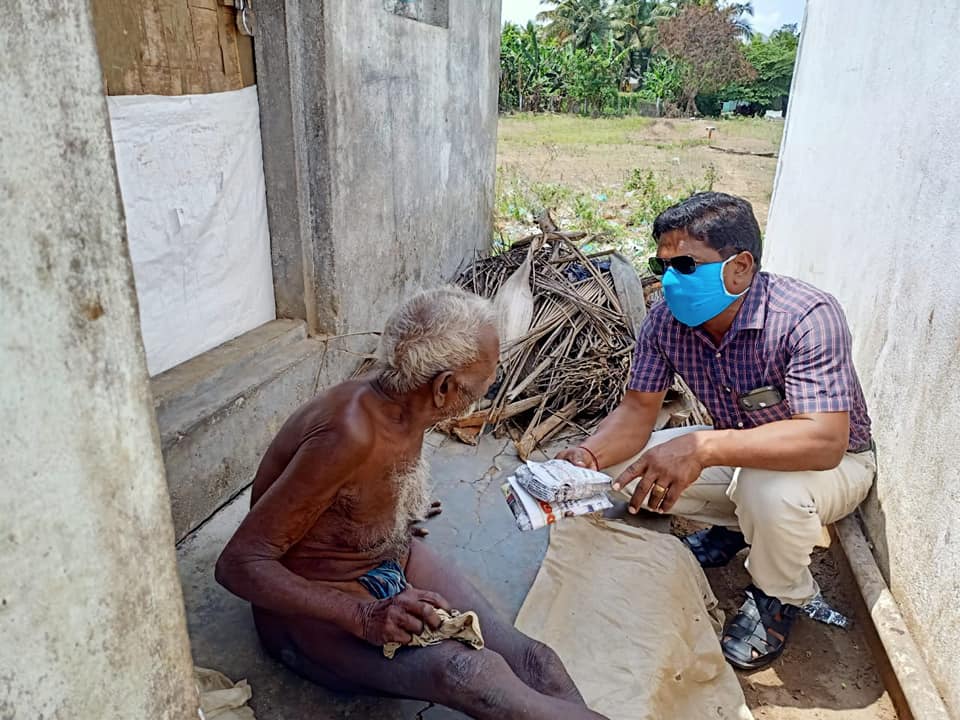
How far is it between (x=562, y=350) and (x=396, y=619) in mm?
3123

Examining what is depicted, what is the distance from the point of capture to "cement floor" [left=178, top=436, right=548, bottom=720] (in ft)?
7.48

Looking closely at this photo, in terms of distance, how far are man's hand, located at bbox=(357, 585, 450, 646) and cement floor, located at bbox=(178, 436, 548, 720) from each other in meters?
0.52

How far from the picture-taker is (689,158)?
1653 centimetres

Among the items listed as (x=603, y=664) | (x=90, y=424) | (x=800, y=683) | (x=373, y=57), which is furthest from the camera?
(x=373, y=57)

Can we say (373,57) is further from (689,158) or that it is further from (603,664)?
(689,158)

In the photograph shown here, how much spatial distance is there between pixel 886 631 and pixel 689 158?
15.3m

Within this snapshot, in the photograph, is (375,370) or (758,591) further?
(758,591)

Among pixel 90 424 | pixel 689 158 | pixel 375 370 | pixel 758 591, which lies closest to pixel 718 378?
pixel 758 591

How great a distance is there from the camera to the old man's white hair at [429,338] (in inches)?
77.6

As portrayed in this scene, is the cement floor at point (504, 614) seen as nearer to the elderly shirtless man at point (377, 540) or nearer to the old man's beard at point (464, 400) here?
the elderly shirtless man at point (377, 540)

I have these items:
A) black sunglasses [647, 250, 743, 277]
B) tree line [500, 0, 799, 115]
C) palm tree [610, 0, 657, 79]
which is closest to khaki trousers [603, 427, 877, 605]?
black sunglasses [647, 250, 743, 277]

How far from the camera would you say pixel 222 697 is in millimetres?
2109

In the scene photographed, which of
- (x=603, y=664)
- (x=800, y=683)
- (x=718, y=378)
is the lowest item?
(x=800, y=683)

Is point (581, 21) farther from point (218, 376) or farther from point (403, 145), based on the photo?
point (218, 376)
